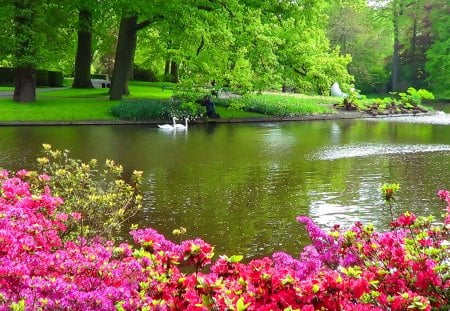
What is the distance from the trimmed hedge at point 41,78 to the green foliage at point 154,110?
17097mm

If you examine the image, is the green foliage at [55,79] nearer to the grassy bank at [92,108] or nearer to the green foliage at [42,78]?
the green foliage at [42,78]

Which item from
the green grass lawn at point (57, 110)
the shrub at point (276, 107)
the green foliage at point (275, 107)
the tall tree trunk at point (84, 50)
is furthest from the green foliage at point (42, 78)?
the shrub at point (276, 107)

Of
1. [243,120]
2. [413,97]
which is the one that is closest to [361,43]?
[413,97]

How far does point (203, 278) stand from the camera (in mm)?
2576

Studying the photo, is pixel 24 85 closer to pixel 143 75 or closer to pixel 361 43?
pixel 143 75

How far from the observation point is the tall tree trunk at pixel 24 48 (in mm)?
24594

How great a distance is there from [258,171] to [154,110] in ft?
44.2

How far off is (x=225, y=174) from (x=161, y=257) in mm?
9143

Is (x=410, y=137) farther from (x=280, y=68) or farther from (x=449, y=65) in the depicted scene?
(x=449, y=65)

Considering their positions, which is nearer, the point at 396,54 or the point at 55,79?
the point at 55,79

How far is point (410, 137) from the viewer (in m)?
21.3

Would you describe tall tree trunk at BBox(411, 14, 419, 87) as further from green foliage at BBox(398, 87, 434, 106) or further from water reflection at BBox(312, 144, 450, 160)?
water reflection at BBox(312, 144, 450, 160)

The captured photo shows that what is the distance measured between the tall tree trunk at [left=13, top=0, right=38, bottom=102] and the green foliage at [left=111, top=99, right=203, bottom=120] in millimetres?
4460

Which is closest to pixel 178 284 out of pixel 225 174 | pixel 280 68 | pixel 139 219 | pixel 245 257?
pixel 245 257
